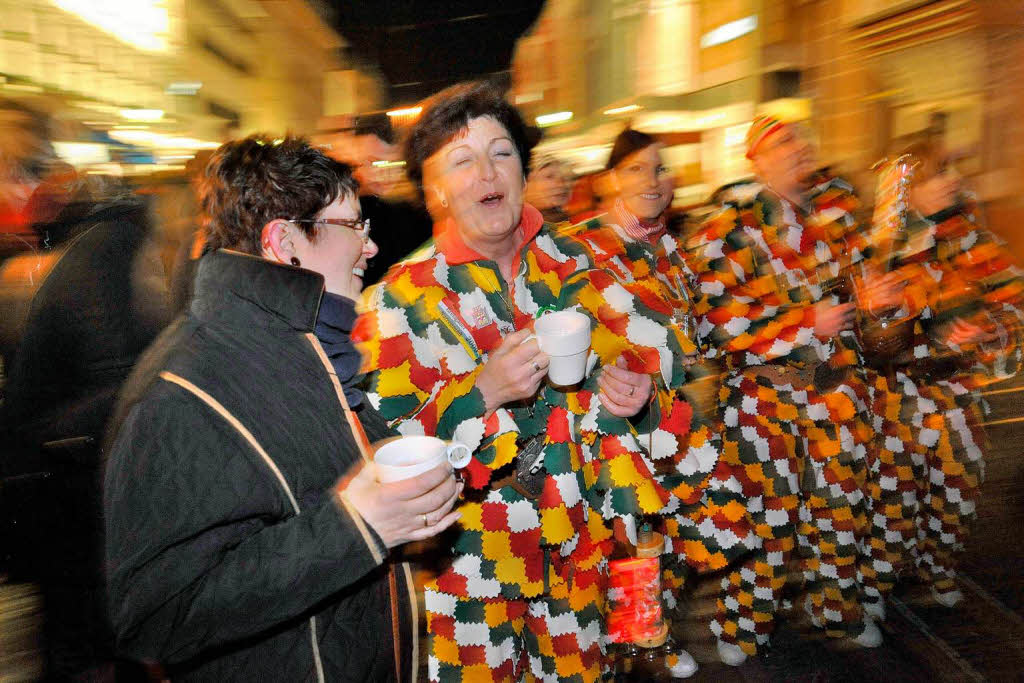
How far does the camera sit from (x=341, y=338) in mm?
1686

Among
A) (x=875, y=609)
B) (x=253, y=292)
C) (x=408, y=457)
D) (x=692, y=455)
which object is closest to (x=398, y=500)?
(x=408, y=457)

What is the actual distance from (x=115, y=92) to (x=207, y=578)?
1456 centimetres

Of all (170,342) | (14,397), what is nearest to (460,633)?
(170,342)

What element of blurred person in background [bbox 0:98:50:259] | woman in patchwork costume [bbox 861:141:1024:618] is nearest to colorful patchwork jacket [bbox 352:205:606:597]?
blurred person in background [bbox 0:98:50:259]

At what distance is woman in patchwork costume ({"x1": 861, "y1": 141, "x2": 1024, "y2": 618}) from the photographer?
358cm

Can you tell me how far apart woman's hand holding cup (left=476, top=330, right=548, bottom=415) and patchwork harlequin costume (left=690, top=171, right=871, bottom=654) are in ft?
5.59

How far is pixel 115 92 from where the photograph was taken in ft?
Answer: 42.0

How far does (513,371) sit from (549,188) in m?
3.12

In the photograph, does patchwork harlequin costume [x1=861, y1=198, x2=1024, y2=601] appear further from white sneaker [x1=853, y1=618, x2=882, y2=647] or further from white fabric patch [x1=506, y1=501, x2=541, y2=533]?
white fabric patch [x1=506, y1=501, x2=541, y2=533]

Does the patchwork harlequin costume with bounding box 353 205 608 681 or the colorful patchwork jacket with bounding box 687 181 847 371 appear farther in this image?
the colorful patchwork jacket with bounding box 687 181 847 371

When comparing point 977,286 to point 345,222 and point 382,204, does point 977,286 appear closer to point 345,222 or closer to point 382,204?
point 382,204

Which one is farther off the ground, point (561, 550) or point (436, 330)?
point (436, 330)

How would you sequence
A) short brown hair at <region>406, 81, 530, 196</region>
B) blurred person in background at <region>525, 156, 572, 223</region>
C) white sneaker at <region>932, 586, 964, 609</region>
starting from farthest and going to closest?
blurred person in background at <region>525, 156, 572, 223</region> < white sneaker at <region>932, 586, 964, 609</region> < short brown hair at <region>406, 81, 530, 196</region>

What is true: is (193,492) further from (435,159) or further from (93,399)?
(93,399)
